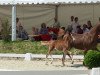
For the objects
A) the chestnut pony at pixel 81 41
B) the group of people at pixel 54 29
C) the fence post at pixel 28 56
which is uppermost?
the chestnut pony at pixel 81 41

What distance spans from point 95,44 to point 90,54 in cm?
146

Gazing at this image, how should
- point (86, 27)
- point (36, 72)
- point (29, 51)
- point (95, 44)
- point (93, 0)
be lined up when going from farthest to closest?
point (86, 27) < point (93, 0) < point (29, 51) < point (95, 44) < point (36, 72)

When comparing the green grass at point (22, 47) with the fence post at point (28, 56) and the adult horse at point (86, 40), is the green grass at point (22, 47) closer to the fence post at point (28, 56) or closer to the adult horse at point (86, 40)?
the fence post at point (28, 56)

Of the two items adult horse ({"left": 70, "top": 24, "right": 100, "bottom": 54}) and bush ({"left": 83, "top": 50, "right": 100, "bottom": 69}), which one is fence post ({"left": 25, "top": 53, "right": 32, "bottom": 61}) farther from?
bush ({"left": 83, "top": 50, "right": 100, "bottom": 69})

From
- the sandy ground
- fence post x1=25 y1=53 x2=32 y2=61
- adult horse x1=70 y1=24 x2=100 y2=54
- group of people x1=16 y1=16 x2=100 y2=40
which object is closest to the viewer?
the sandy ground

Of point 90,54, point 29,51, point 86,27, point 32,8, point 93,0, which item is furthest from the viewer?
point 32,8

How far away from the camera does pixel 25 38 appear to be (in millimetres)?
25156

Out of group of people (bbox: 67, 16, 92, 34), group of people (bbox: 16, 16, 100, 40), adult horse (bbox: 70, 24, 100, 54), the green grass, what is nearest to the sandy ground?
adult horse (bbox: 70, 24, 100, 54)

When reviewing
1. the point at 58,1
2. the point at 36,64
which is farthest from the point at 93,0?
the point at 36,64

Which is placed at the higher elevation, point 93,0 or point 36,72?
point 93,0

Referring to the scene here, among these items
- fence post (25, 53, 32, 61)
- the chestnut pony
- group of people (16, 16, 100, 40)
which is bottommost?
fence post (25, 53, 32, 61)

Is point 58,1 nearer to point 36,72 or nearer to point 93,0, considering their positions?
point 93,0

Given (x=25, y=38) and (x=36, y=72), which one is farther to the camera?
(x=25, y=38)

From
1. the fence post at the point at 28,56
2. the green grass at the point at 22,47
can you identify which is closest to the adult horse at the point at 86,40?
the fence post at the point at 28,56
